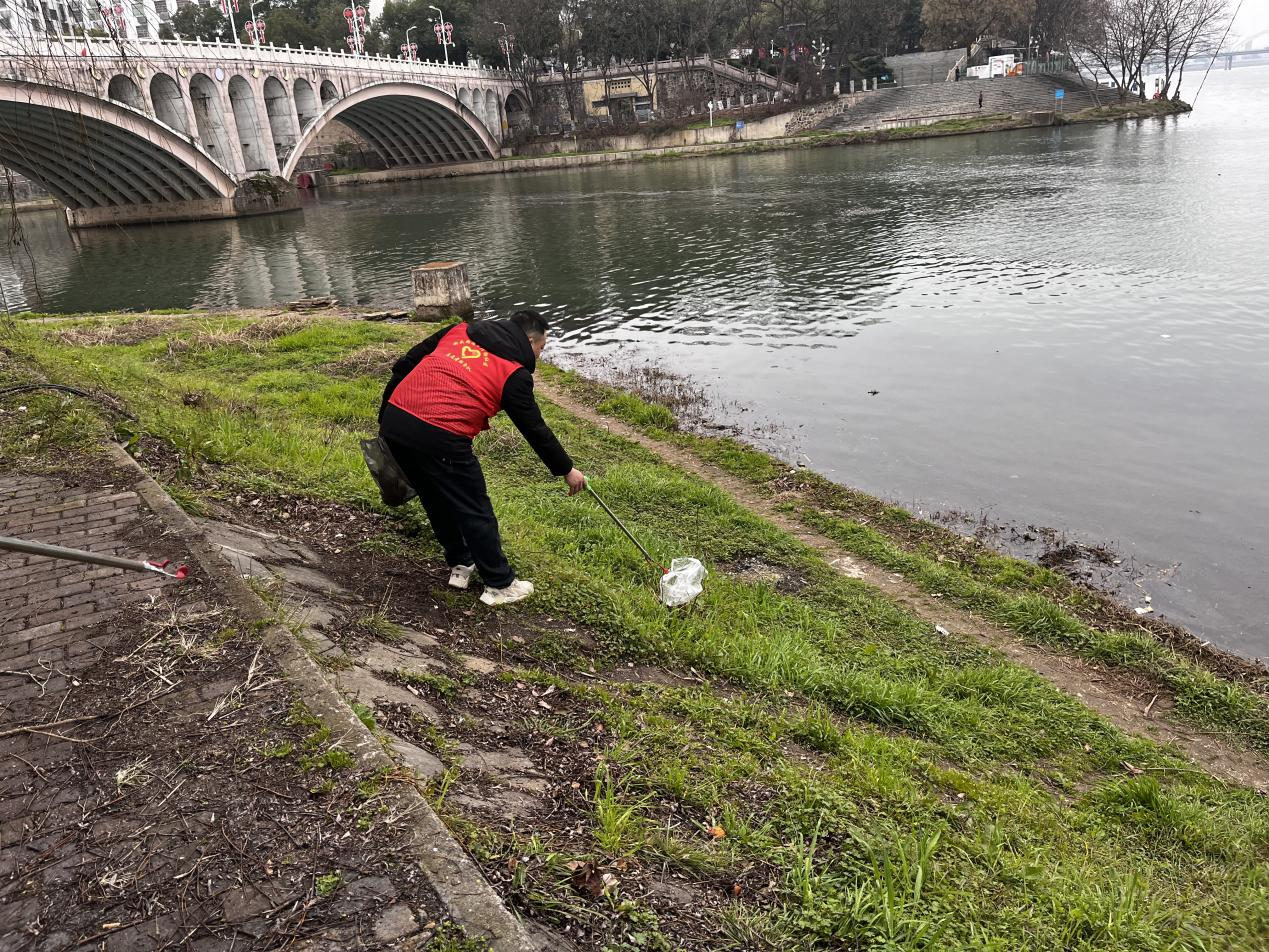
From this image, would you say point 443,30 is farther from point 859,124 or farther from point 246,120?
point 859,124

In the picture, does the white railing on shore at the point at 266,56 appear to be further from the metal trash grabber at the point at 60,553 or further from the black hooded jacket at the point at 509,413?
the metal trash grabber at the point at 60,553

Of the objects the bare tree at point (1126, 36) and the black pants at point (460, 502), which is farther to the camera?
the bare tree at point (1126, 36)

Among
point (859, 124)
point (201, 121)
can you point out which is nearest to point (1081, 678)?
point (201, 121)

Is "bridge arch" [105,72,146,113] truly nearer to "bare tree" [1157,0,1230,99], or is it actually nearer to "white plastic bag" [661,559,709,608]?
"white plastic bag" [661,559,709,608]

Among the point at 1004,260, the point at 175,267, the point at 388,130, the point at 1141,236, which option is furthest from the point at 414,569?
the point at 388,130

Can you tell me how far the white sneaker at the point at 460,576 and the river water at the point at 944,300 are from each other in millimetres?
4816

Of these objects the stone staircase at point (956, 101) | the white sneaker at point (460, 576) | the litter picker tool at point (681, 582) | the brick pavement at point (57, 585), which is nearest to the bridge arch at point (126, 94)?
the stone staircase at point (956, 101)

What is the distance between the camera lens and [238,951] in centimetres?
255

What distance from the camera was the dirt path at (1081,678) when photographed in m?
5.61

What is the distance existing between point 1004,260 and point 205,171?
43.3 metres

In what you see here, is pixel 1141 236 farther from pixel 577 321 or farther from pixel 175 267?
pixel 175 267

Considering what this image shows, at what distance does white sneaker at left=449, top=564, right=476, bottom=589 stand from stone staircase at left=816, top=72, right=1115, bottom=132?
67.8 meters

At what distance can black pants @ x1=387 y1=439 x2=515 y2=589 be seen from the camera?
530cm

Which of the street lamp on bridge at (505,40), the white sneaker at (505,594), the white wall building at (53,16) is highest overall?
the street lamp on bridge at (505,40)
